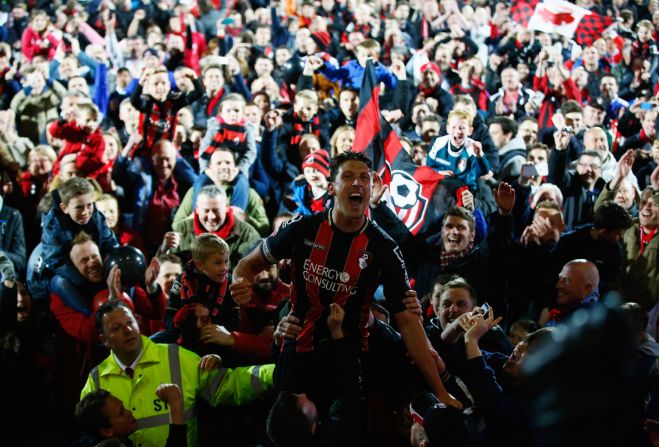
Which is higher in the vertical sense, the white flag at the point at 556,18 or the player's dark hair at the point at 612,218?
the white flag at the point at 556,18

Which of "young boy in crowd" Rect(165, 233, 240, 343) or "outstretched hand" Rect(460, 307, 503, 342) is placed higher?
"outstretched hand" Rect(460, 307, 503, 342)

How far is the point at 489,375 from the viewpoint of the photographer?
140 inches

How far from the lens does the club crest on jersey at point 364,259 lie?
3682 millimetres

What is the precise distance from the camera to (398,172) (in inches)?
235

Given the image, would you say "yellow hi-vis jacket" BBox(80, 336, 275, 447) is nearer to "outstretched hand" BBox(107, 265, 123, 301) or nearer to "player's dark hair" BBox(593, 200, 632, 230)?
"outstretched hand" BBox(107, 265, 123, 301)

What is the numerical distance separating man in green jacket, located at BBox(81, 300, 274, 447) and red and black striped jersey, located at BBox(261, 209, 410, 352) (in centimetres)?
55

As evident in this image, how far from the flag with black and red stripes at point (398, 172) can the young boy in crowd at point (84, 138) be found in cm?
263

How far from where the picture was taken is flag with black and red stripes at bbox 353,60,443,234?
19.1 ft

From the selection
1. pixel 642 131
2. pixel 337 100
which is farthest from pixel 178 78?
pixel 642 131

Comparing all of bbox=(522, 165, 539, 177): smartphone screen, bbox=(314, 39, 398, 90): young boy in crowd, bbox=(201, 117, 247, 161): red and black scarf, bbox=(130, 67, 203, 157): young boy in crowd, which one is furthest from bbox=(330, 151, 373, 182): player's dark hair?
bbox=(314, 39, 398, 90): young boy in crowd

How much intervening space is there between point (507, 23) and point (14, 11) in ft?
27.4

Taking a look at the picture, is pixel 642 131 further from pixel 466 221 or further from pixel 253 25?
pixel 253 25

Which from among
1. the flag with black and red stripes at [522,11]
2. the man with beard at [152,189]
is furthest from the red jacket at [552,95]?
the man with beard at [152,189]

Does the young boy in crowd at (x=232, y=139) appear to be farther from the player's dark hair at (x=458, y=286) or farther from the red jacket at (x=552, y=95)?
the red jacket at (x=552, y=95)
